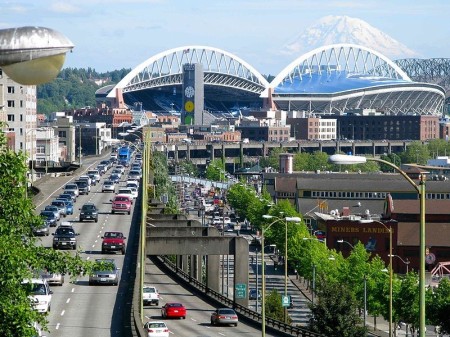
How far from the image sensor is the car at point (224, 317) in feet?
179

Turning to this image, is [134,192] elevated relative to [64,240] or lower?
lower

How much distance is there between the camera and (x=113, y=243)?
67.7 meters

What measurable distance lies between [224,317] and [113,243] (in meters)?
14.3

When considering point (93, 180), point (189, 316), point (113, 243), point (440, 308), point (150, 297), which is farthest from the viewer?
point (93, 180)

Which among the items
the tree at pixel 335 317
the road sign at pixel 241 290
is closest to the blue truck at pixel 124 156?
the road sign at pixel 241 290

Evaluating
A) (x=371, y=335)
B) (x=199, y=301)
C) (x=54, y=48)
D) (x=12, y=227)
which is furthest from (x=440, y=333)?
(x=54, y=48)

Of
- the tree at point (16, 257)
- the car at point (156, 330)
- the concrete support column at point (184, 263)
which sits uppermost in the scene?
the tree at point (16, 257)

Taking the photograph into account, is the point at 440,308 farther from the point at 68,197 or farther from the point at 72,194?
the point at 72,194

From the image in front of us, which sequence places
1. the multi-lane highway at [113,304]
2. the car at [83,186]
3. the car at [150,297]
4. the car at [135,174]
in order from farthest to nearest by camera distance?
the car at [135,174] < the car at [83,186] < the car at [150,297] < the multi-lane highway at [113,304]

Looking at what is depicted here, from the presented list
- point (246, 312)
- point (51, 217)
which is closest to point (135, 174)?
point (51, 217)

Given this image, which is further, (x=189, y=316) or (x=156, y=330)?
(x=189, y=316)

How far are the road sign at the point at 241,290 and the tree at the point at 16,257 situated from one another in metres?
43.8

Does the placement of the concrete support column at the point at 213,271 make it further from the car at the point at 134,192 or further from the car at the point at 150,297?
the car at the point at 134,192

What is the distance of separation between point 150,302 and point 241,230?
84396 mm
